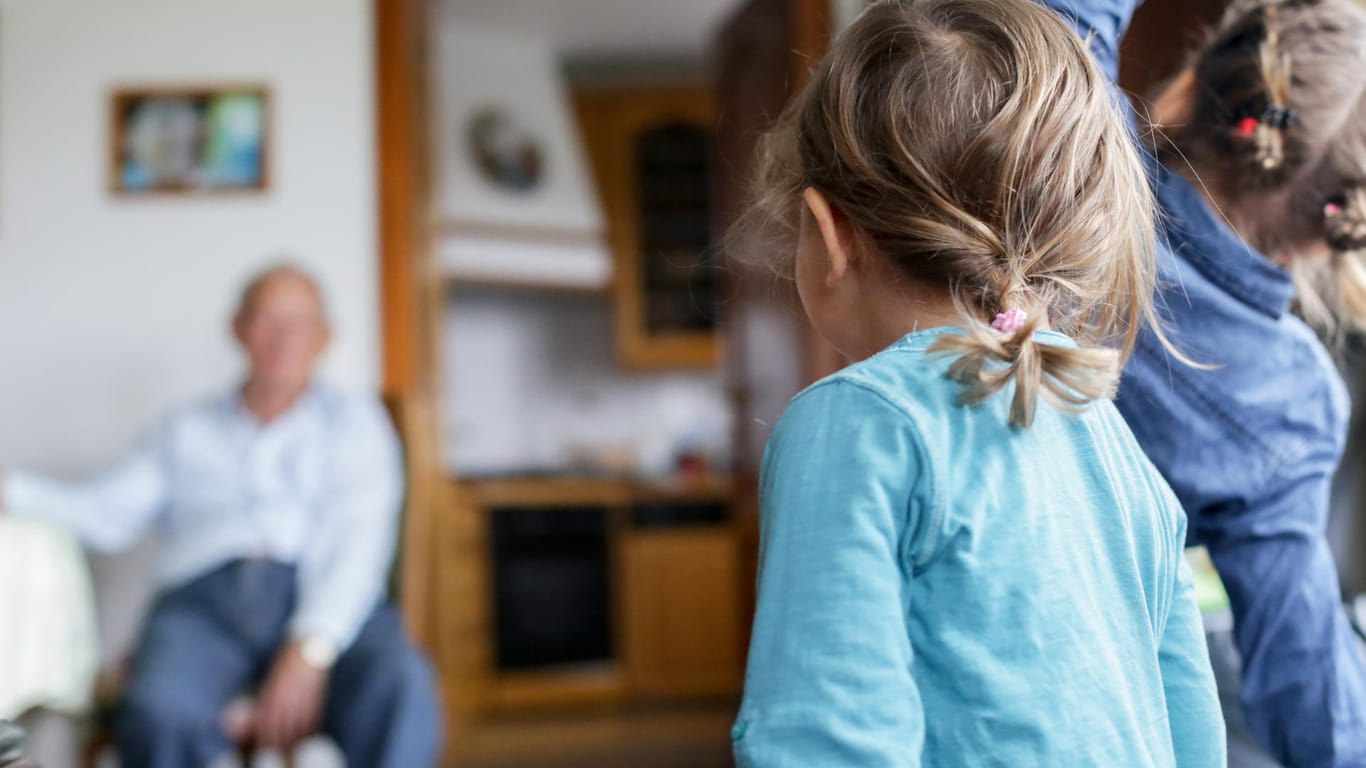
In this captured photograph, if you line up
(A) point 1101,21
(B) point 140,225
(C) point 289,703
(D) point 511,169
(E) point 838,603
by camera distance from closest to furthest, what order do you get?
(E) point 838,603 → (A) point 1101,21 → (C) point 289,703 → (B) point 140,225 → (D) point 511,169

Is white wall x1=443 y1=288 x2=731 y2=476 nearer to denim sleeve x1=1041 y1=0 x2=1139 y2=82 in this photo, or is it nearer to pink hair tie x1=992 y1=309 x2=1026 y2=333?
denim sleeve x1=1041 y1=0 x2=1139 y2=82

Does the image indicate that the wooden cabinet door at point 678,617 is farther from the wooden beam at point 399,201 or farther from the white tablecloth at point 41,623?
the white tablecloth at point 41,623

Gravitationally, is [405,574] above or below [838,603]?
below

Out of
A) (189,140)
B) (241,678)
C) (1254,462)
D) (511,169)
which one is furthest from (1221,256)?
(511,169)

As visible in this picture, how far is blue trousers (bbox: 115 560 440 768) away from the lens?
1.99 meters

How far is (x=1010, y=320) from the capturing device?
69 centimetres

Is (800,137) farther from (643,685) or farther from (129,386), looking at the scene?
(643,685)

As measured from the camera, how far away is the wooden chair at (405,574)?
6.94 feet

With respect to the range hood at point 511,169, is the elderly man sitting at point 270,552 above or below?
below

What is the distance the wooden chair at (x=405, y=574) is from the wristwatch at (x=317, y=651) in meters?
0.16

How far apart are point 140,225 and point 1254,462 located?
105 inches

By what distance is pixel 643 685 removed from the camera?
15.3 ft

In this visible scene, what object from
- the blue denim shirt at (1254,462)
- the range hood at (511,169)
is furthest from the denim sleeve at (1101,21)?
the range hood at (511,169)

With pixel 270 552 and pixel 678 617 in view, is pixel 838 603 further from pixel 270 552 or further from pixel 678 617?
pixel 678 617
